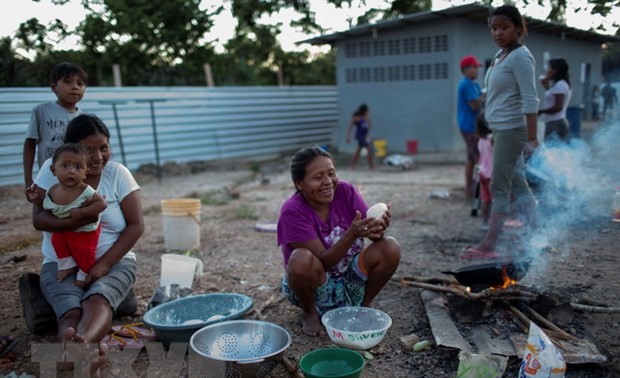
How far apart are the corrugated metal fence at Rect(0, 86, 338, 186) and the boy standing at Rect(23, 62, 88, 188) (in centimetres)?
392

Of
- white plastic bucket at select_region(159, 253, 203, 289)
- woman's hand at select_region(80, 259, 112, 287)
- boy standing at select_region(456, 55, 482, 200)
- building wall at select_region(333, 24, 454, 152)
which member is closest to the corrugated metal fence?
building wall at select_region(333, 24, 454, 152)

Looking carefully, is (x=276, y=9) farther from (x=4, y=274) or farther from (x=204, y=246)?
(x=4, y=274)

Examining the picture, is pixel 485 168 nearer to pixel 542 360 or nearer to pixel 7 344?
pixel 542 360

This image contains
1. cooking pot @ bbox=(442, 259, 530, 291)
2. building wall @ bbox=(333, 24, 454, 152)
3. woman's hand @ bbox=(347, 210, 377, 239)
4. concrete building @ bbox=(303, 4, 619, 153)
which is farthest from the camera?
building wall @ bbox=(333, 24, 454, 152)

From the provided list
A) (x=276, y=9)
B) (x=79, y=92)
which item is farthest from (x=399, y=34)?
(x=79, y=92)

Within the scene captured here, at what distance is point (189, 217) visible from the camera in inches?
207

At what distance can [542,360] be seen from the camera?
89.4 inches

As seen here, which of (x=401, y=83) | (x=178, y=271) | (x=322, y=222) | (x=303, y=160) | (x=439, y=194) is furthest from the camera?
(x=401, y=83)

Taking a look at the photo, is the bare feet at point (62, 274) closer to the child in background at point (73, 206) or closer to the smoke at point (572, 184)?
the child in background at point (73, 206)

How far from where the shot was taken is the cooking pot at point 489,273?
3.22 meters

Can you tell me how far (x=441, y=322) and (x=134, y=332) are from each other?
5.94 ft

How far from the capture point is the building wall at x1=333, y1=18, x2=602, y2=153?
1265 cm

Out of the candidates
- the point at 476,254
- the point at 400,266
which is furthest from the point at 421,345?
the point at 476,254

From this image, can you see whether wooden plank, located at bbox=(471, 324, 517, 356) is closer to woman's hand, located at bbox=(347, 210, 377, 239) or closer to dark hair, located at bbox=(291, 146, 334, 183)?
woman's hand, located at bbox=(347, 210, 377, 239)
